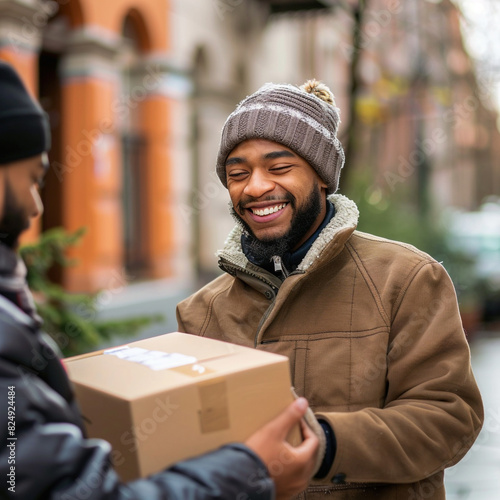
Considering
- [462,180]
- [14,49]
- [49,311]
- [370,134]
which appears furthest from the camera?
[462,180]

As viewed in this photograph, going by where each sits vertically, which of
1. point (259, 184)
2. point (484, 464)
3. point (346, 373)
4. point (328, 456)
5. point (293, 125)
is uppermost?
point (293, 125)

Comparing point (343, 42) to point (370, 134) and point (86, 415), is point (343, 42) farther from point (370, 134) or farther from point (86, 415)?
point (86, 415)

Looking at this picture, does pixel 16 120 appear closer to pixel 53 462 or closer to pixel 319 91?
pixel 53 462

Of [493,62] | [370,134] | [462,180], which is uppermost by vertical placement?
[493,62]

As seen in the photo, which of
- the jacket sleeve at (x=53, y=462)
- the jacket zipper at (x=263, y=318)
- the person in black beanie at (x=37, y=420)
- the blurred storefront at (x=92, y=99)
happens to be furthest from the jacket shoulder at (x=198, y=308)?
the blurred storefront at (x=92, y=99)

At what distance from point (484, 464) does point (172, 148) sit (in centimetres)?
634

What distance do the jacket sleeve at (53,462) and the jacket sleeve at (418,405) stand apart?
611 millimetres

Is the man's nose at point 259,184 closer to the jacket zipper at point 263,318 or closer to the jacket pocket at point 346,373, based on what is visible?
the jacket zipper at point 263,318

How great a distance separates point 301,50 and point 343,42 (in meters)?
2.79

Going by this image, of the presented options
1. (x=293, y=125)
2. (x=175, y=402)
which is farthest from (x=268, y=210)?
(x=175, y=402)

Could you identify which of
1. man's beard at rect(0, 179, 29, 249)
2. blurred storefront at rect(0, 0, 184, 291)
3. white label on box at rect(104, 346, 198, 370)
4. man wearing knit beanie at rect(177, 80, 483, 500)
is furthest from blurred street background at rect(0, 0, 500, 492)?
man's beard at rect(0, 179, 29, 249)

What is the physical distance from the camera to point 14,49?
685cm

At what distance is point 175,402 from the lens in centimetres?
153

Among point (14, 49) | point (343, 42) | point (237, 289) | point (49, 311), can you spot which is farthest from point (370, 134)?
point (237, 289)
